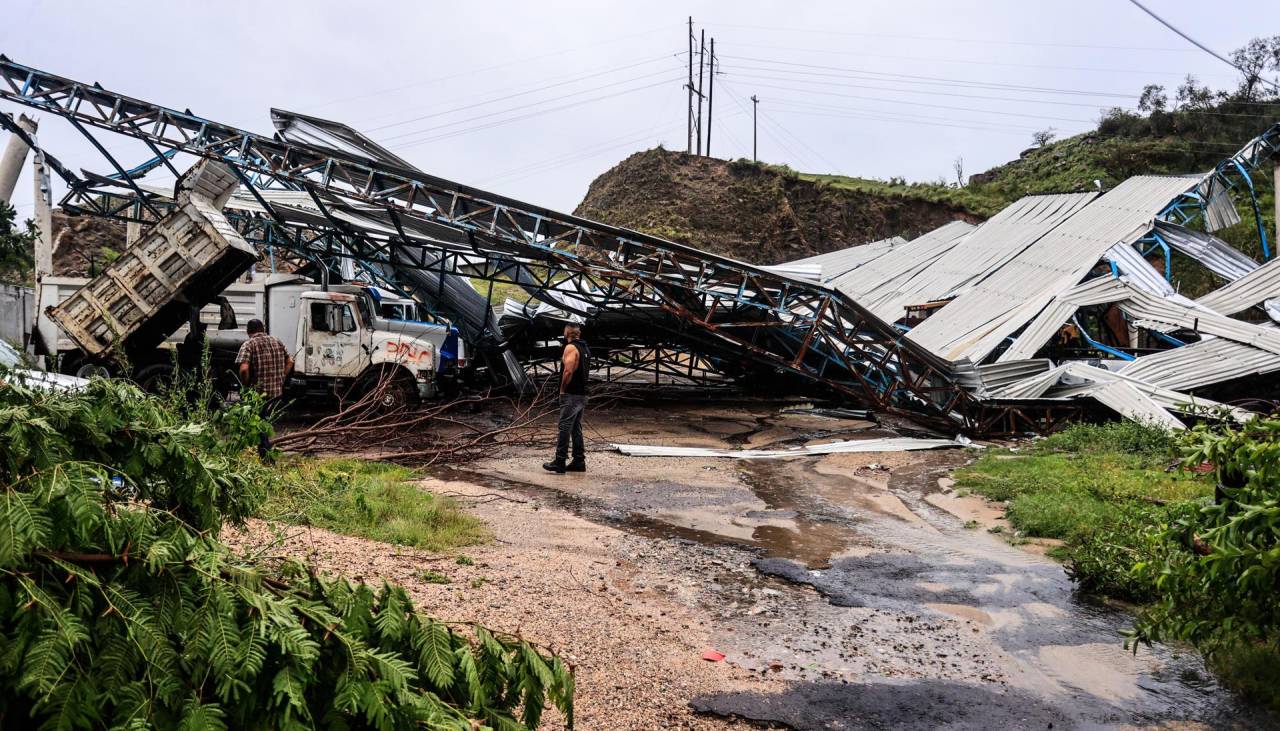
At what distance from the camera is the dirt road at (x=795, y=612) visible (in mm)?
5090

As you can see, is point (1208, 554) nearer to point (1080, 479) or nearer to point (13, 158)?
point (1080, 479)

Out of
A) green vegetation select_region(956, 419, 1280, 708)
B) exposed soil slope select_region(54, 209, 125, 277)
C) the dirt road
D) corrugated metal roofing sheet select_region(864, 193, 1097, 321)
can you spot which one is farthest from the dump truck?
exposed soil slope select_region(54, 209, 125, 277)

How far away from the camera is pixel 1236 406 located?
575 inches

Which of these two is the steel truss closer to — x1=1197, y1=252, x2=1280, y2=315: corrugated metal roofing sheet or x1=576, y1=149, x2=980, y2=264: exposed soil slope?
x1=1197, y1=252, x2=1280, y2=315: corrugated metal roofing sheet

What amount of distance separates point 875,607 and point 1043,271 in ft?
49.4

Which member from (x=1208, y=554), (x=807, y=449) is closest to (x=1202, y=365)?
(x=807, y=449)

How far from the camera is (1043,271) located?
1984cm

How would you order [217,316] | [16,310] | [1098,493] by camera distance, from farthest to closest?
[217,316], [16,310], [1098,493]

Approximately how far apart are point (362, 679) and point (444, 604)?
3.34m

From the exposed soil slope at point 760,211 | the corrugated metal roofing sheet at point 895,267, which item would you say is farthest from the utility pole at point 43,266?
the exposed soil slope at point 760,211

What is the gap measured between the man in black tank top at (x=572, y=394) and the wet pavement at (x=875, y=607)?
30cm

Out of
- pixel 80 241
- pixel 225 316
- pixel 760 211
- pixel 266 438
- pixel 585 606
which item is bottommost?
pixel 585 606

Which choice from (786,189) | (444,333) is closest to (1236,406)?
(444,333)

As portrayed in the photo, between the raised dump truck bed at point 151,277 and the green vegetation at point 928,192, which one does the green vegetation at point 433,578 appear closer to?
the raised dump truck bed at point 151,277
